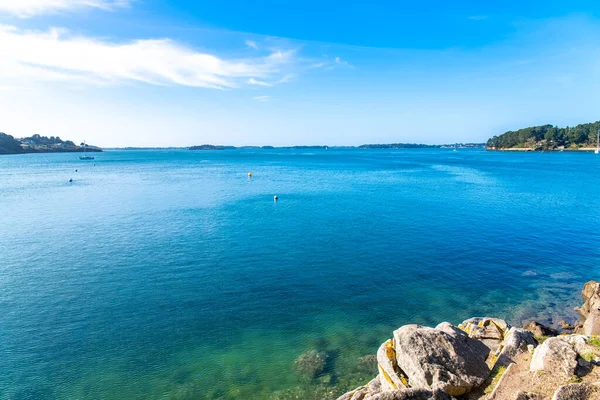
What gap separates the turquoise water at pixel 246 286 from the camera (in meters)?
17.9

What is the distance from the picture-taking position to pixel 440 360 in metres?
12.0

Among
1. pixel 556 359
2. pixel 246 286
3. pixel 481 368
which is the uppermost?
pixel 556 359

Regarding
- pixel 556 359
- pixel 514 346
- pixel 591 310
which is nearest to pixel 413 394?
pixel 556 359

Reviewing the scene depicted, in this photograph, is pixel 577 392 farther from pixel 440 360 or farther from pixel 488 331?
pixel 488 331

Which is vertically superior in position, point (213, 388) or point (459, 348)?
point (459, 348)

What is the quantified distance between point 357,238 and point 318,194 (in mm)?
31900

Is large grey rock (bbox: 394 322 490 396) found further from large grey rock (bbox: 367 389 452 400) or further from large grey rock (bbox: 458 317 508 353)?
large grey rock (bbox: 458 317 508 353)

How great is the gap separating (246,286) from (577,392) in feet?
70.3

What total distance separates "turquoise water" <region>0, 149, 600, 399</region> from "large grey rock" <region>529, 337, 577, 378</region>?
7985 mm

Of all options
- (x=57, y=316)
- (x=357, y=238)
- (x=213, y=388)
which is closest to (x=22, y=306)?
(x=57, y=316)

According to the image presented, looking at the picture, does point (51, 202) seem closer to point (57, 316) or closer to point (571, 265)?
point (57, 316)

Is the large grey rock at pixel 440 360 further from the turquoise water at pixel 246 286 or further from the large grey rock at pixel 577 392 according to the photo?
the turquoise water at pixel 246 286

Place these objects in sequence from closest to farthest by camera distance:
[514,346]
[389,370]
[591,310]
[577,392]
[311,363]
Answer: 1. [577,392]
2. [389,370]
3. [514,346]
4. [311,363]
5. [591,310]

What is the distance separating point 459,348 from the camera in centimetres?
1268
